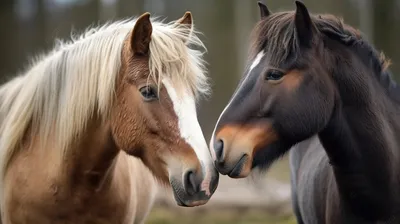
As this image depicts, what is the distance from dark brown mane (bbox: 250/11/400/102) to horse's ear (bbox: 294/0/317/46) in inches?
1.5

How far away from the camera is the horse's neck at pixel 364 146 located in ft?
9.87

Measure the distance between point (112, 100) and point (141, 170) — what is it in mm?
998

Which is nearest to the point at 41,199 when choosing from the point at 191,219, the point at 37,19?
the point at 191,219

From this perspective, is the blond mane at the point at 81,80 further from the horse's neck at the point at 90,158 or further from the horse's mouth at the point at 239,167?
the horse's mouth at the point at 239,167

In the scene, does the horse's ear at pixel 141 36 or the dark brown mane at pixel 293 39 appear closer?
the dark brown mane at pixel 293 39

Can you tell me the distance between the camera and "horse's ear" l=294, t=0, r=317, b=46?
2852 millimetres

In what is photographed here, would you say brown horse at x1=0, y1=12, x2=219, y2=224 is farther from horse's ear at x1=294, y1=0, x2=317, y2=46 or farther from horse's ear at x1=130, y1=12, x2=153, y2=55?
horse's ear at x1=294, y1=0, x2=317, y2=46

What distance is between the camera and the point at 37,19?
14.3 m

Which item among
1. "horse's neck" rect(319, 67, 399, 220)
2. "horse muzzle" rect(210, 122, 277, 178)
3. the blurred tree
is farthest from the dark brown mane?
the blurred tree

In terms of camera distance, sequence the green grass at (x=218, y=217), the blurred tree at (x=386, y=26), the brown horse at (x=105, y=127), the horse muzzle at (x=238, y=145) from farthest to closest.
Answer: the blurred tree at (x=386, y=26) < the green grass at (x=218, y=217) < the brown horse at (x=105, y=127) < the horse muzzle at (x=238, y=145)

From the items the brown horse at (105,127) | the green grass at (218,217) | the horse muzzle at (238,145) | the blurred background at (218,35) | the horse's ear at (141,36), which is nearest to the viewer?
the horse muzzle at (238,145)

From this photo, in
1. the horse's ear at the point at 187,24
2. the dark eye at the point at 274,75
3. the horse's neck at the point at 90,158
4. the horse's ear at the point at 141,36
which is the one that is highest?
the horse's ear at the point at 141,36

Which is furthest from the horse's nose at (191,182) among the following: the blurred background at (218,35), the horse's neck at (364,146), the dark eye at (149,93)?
the blurred background at (218,35)

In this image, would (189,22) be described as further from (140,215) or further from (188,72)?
(140,215)
